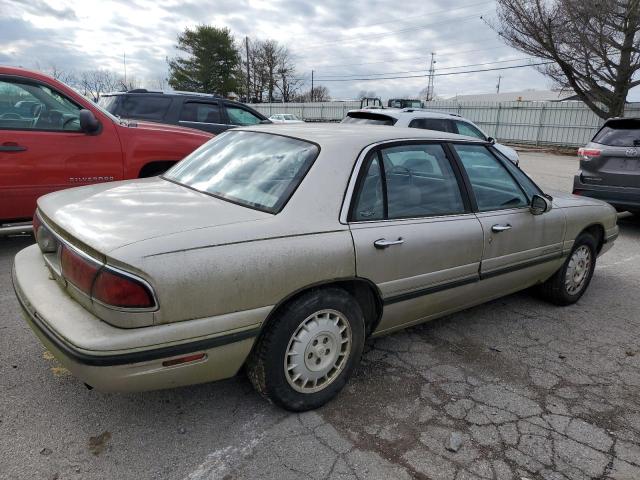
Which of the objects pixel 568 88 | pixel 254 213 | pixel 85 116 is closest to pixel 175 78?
pixel 568 88

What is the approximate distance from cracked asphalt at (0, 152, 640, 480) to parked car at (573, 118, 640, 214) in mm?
4003

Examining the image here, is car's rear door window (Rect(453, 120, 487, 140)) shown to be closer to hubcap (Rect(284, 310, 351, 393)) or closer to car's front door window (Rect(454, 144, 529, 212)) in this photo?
car's front door window (Rect(454, 144, 529, 212))

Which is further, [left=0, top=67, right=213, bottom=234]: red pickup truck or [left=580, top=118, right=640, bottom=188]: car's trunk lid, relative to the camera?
[left=580, top=118, right=640, bottom=188]: car's trunk lid

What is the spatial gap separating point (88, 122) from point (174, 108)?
3.90 metres

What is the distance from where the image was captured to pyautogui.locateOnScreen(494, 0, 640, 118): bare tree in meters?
20.3

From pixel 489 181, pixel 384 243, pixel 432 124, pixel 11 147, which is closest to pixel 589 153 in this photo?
pixel 432 124

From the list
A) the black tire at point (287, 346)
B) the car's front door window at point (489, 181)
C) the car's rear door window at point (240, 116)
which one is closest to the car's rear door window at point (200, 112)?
the car's rear door window at point (240, 116)

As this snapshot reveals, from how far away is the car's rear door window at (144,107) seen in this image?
853cm

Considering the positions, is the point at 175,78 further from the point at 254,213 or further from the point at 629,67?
the point at 254,213

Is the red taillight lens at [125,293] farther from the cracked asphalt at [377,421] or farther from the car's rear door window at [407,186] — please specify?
the car's rear door window at [407,186]

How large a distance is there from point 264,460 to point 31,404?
1.32m

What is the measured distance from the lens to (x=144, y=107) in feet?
28.1

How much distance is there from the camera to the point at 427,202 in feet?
10.1

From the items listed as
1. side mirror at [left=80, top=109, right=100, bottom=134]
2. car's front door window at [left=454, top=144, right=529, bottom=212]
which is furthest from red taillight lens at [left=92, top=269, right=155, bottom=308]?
side mirror at [left=80, top=109, right=100, bottom=134]
